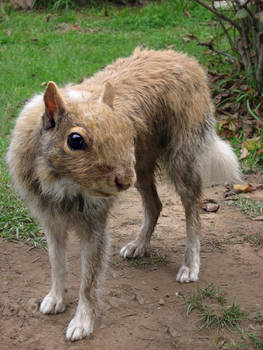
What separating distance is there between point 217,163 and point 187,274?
3.39 feet

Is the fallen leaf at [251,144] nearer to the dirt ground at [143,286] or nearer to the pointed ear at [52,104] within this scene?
the dirt ground at [143,286]

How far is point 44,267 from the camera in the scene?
4051mm

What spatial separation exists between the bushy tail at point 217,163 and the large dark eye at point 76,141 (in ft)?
5.94

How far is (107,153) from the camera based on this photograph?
2617mm

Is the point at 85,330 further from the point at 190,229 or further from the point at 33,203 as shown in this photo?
the point at 190,229

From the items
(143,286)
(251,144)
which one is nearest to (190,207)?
(143,286)

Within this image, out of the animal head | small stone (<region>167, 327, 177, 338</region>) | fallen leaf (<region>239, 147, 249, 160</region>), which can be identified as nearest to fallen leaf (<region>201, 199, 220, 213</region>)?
fallen leaf (<region>239, 147, 249, 160</region>)

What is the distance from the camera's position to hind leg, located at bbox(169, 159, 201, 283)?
4055mm

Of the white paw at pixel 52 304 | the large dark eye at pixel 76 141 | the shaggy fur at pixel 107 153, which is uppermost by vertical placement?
the large dark eye at pixel 76 141

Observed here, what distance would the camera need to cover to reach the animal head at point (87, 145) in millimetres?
2623

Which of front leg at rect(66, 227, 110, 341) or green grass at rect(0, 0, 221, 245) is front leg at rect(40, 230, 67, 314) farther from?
green grass at rect(0, 0, 221, 245)

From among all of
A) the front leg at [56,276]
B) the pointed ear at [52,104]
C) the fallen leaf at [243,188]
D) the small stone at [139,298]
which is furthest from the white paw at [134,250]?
the pointed ear at [52,104]

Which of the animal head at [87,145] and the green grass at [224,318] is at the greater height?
the animal head at [87,145]

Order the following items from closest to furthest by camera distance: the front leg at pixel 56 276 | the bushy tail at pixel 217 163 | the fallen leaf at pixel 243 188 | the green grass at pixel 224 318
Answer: the green grass at pixel 224 318 < the front leg at pixel 56 276 < the bushy tail at pixel 217 163 < the fallen leaf at pixel 243 188
